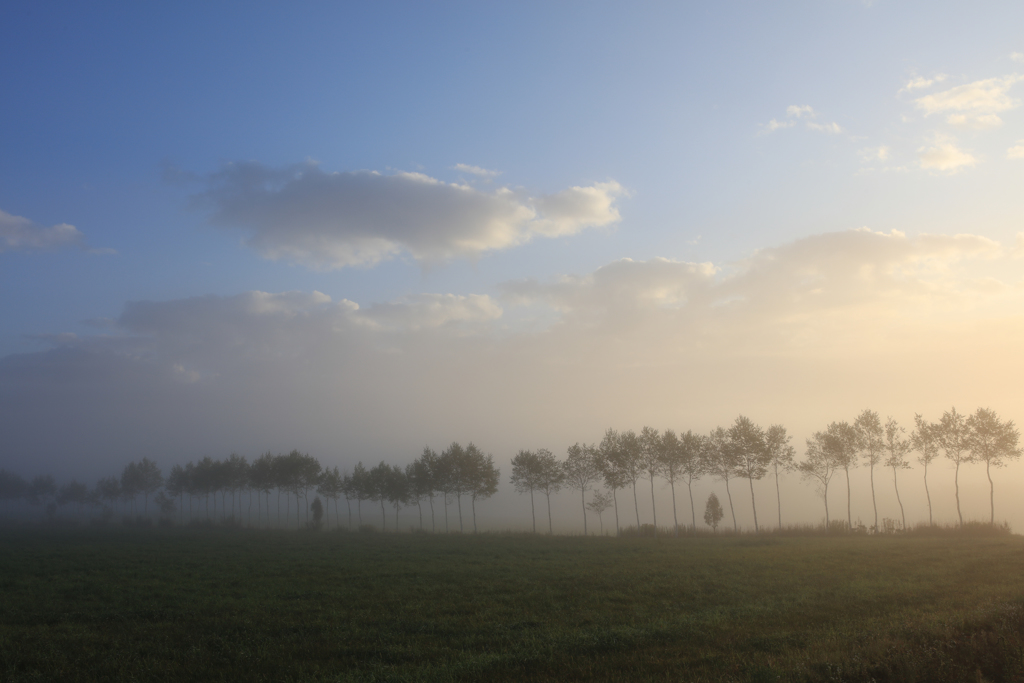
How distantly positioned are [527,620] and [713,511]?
9500cm

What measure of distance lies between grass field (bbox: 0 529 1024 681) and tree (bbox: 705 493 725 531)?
67.1 meters

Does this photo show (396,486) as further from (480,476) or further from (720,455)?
(720,455)

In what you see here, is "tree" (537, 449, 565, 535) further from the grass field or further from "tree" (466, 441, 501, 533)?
the grass field

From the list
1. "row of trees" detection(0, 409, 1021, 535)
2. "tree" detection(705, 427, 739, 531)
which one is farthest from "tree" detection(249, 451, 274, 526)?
"tree" detection(705, 427, 739, 531)

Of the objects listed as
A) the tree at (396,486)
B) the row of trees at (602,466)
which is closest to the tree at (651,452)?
the row of trees at (602,466)

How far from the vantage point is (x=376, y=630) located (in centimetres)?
1886

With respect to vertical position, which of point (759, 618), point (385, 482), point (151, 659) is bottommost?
point (385, 482)

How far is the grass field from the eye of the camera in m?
13.8

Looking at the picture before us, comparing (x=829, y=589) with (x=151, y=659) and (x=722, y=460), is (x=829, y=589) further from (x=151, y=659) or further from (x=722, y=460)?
(x=722, y=460)

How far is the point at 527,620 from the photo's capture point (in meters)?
19.8

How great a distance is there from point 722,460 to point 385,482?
227ft

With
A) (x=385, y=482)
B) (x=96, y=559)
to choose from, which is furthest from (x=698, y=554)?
(x=385, y=482)

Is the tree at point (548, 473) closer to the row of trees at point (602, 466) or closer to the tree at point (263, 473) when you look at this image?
the row of trees at point (602, 466)

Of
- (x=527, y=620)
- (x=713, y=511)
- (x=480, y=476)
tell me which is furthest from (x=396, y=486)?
(x=527, y=620)
